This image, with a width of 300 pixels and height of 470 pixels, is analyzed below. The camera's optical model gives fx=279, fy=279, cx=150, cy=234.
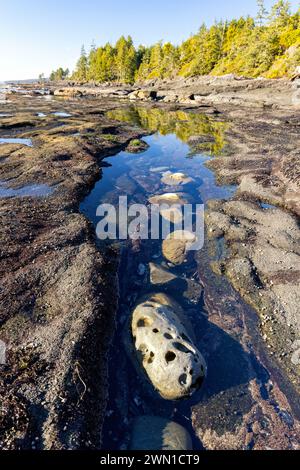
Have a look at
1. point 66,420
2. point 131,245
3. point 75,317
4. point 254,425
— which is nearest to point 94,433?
point 66,420

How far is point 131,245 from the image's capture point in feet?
47.2

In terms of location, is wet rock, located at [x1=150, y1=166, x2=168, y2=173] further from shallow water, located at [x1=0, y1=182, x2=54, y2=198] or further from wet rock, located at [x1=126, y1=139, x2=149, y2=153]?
shallow water, located at [x1=0, y1=182, x2=54, y2=198]

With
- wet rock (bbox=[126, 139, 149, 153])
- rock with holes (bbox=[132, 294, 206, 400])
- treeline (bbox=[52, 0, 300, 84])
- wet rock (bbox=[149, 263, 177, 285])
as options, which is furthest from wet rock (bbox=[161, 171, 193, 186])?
treeline (bbox=[52, 0, 300, 84])

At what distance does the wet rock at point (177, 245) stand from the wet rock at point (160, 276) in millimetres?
1027

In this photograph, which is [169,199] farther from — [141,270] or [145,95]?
[145,95]

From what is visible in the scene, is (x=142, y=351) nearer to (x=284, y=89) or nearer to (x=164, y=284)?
(x=164, y=284)

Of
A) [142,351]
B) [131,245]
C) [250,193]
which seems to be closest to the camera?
[142,351]

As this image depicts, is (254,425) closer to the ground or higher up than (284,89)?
closer to the ground

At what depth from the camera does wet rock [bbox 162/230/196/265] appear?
13.5 m

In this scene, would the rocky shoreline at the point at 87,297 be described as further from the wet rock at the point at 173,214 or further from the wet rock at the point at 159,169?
the wet rock at the point at 159,169

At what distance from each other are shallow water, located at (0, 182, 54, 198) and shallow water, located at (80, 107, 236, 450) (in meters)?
2.68

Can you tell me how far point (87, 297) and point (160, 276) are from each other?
349 cm

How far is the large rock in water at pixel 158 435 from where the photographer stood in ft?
22.3

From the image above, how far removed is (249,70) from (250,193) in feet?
288
